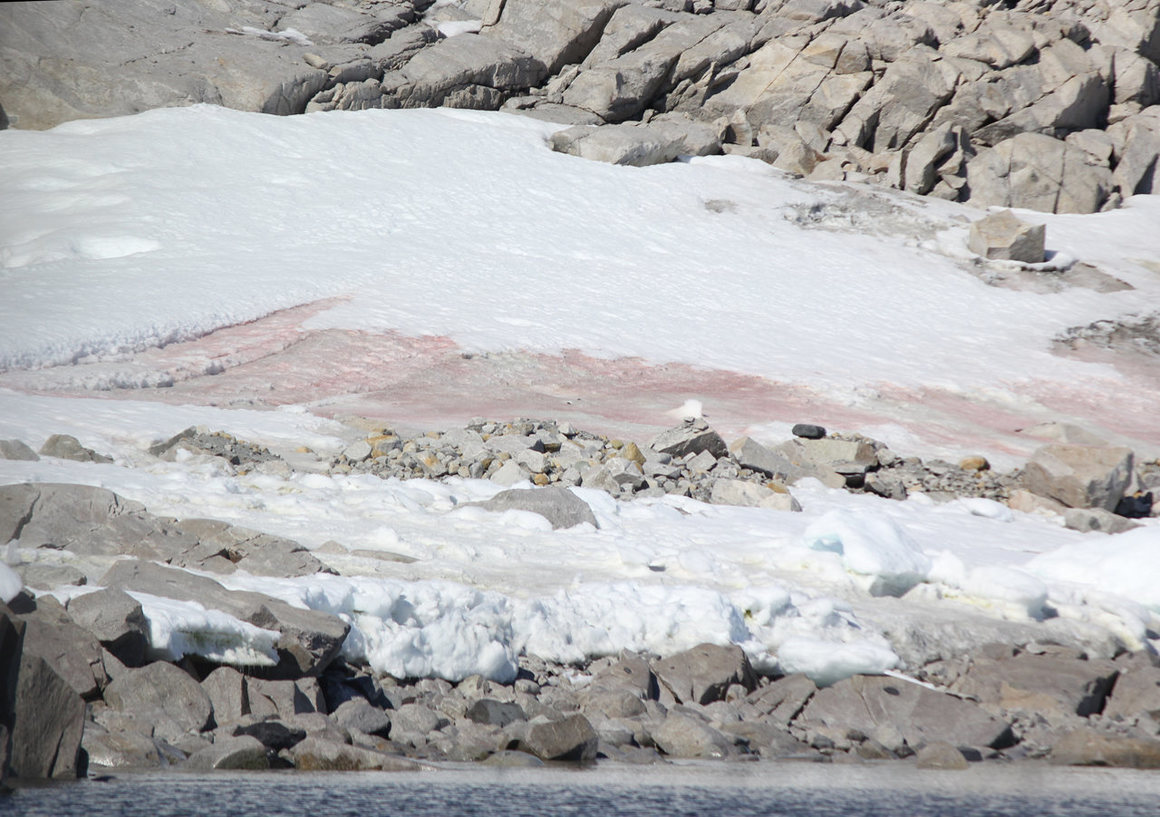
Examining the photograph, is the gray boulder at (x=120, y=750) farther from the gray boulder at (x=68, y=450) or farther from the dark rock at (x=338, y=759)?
the gray boulder at (x=68, y=450)

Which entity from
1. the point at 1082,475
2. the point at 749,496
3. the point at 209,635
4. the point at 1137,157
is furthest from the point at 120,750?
the point at 1137,157

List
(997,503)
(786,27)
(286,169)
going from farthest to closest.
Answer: (786,27)
(286,169)
(997,503)

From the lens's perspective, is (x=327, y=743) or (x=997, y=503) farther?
(x=997, y=503)

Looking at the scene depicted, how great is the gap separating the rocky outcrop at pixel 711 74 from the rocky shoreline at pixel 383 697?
1855 cm

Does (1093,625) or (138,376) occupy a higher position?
(1093,625)

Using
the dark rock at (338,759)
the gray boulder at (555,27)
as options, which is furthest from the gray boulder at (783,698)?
the gray boulder at (555,27)

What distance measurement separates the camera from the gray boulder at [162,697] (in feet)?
17.4

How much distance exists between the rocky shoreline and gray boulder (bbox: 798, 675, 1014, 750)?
12 mm

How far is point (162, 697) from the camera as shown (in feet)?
17.7

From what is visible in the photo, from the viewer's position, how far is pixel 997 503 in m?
12.0

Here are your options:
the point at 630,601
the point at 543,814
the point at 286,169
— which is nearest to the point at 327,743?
the point at 543,814

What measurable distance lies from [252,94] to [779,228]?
12315 mm

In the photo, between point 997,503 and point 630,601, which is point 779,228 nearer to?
point 997,503

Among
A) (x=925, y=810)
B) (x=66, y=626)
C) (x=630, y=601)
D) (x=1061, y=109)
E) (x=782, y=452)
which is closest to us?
(x=925, y=810)
